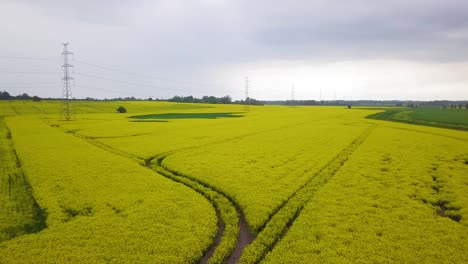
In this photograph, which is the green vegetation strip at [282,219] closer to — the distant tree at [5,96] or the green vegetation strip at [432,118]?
the green vegetation strip at [432,118]

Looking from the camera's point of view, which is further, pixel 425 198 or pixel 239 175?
pixel 239 175

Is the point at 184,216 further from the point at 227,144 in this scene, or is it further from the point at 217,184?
the point at 227,144

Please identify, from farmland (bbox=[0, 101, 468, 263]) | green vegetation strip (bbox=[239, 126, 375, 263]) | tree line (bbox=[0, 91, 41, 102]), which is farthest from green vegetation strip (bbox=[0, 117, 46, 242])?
tree line (bbox=[0, 91, 41, 102])

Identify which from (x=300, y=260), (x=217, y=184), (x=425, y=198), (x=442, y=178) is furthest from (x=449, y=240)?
(x=217, y=184)

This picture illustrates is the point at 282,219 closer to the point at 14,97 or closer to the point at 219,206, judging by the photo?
the point at 219,206

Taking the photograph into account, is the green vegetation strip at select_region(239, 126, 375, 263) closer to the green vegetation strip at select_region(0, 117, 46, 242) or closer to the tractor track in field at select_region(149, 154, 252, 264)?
the tractor track in field at select_region(149, 154, 252, 264)

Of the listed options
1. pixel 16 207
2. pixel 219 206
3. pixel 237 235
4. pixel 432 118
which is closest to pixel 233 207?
pixel 219 206
